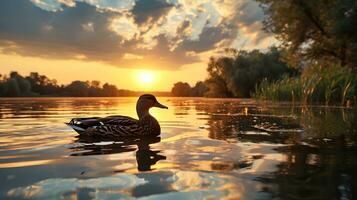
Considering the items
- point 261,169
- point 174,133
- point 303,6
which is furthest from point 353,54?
point 261,169

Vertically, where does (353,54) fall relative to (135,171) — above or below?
above

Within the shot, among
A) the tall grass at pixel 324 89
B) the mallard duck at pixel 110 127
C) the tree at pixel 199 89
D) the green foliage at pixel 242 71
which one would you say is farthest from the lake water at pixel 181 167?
the tree at pixel 199 89

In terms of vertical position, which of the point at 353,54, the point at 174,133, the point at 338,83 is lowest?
the point at 174,133

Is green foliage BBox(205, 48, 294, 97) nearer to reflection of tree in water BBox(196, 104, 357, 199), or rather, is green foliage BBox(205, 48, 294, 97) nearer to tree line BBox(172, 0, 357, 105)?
tree line BBox(172, 0, 357, 105)

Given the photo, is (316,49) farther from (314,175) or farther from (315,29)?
(314,175)

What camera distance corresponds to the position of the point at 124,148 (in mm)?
5602

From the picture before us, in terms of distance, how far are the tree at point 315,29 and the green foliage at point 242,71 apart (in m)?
22.1

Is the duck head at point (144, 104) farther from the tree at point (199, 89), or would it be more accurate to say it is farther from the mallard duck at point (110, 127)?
the tree at point (199, 89)

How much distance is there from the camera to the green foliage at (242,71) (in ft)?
186

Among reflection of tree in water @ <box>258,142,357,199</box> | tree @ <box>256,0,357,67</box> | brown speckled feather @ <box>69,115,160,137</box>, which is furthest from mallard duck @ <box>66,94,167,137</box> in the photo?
tree @ <box>256,0,357,67</box>

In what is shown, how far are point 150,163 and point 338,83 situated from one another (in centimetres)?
2050

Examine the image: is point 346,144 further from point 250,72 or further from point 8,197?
point 250,72

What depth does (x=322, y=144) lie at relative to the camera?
5801 millimetres

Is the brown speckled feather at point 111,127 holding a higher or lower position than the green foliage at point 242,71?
lower
